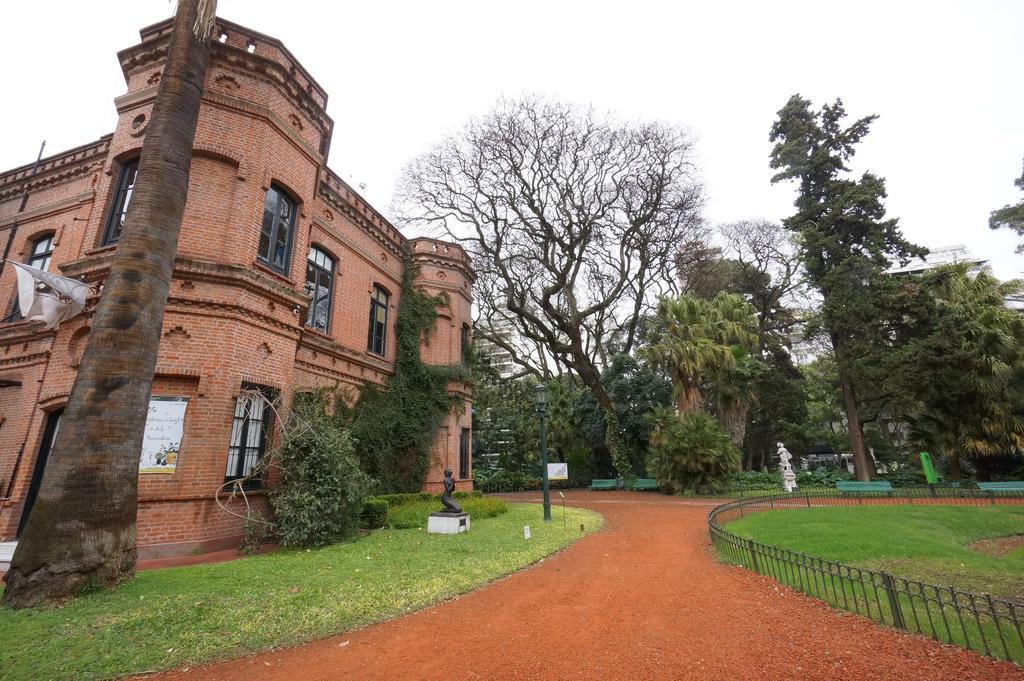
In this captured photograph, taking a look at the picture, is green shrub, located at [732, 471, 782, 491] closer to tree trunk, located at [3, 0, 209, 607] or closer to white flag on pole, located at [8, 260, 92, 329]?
tree trunk, located at [3, 0, 209, 607]

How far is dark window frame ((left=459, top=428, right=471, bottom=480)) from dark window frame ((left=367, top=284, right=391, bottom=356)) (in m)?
4.58

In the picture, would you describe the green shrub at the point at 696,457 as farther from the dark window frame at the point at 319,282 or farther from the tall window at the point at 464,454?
the dark window frame at the point at 319,282

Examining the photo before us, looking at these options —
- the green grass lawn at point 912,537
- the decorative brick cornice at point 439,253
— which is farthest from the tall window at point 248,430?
the green grass lawn at point 912,537

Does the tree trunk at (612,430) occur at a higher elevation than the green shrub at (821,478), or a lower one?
higher

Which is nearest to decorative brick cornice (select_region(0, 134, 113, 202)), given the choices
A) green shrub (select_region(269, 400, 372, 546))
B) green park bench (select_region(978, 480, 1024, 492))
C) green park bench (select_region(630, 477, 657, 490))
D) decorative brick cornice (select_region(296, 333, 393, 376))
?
decorative brick cornice (select_region(296, 333, 393, 376))

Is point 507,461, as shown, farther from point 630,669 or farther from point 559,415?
point 630,669

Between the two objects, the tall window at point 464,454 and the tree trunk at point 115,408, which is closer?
the tree trunk at point 115,408

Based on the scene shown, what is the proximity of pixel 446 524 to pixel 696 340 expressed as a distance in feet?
48.3

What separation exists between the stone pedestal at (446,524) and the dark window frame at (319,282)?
6223 millimetres

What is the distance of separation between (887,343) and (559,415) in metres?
16.3

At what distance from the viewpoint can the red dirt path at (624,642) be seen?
372 cm

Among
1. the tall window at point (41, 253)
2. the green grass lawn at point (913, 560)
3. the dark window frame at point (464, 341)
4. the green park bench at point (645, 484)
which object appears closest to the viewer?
the green grass lawn at point (913, 560)

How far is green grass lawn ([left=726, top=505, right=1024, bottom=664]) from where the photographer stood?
14.5ft

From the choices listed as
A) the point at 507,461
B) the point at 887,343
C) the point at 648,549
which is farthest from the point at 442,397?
the point at 887,343
